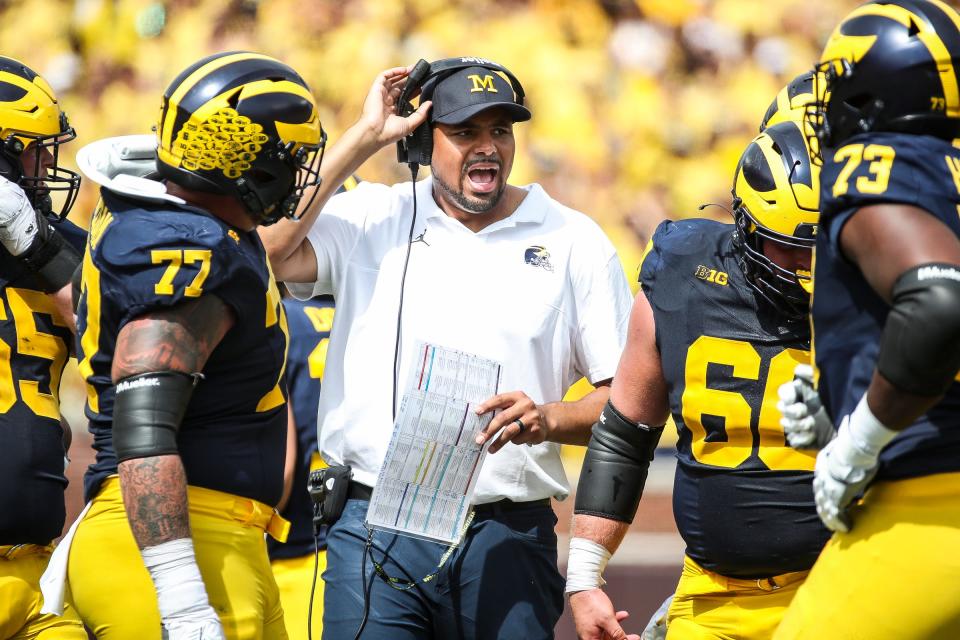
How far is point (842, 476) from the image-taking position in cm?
245

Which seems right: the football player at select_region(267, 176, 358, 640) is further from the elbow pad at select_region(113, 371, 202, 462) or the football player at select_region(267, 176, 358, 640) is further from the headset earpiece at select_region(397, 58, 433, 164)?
the elbow pad at select_region(113, 371, 202, 462)

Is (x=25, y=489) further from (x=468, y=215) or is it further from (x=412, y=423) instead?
(x=468, y=215)

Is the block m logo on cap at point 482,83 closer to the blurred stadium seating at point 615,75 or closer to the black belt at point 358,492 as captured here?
the black belt at point 358,492

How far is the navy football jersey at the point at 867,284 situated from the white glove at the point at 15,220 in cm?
225

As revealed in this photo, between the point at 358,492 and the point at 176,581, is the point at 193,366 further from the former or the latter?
the point at 358,492

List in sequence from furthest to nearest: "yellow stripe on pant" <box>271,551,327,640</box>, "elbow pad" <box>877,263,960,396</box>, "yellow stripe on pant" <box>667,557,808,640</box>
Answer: "yellow stripe on pant" <box>271,551,327,640</box> < "yellow stripe on pant" <box>667,557,808,640</box> < "elbow pad" <box>877,263,960,396</box>

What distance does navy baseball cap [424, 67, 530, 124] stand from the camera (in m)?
3.92

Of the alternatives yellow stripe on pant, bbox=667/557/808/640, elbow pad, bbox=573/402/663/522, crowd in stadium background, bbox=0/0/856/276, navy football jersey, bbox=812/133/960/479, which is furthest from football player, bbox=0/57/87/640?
crowd in stadium background, bbox=0/0/856/276

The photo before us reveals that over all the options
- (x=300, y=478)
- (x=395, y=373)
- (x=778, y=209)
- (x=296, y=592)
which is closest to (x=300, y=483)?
(x=300, y=478)

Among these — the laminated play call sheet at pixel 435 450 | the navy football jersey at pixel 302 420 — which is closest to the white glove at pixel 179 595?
the laminated play call sheet at pixel 435 450

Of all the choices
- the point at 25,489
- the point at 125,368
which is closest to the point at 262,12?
the point at 25,489

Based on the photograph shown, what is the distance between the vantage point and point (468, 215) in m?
3.98

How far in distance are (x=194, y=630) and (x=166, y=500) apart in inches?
11.3

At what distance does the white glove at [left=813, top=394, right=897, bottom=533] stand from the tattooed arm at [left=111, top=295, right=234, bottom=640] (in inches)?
52.4
